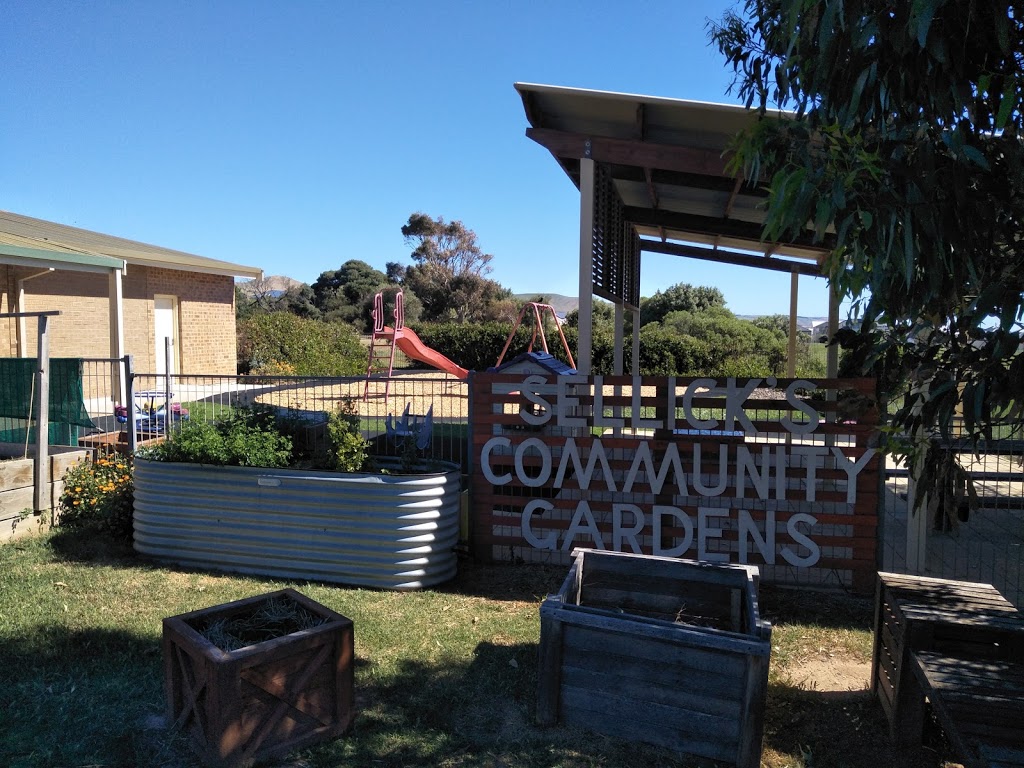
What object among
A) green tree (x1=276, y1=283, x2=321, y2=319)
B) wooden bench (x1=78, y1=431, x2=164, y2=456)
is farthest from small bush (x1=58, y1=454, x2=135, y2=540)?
green tree (x1=276, y1=283, x2=321, y2=319)

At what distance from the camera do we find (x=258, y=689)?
3215mm

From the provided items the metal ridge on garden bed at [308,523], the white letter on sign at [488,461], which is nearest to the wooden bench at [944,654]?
the white letter on sign at [488,461]

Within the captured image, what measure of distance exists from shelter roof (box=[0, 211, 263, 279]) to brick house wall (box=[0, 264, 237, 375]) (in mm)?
399

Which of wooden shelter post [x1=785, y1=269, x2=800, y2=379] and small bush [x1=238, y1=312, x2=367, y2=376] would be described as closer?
wooden shelter post [x1=785, y1=269, x2=800, y2=379]

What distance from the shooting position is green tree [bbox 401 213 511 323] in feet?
133

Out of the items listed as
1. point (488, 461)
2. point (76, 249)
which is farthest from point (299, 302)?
point (488, 461)

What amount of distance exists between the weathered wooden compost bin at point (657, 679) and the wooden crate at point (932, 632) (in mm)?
650

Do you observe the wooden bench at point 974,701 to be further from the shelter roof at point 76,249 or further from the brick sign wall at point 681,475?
the shelter roof at point 76,249

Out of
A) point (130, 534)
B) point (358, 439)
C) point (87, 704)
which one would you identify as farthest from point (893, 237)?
point (130, 534)

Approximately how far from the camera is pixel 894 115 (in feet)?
8.36

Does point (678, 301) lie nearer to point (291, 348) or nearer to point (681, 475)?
point (291, 348)

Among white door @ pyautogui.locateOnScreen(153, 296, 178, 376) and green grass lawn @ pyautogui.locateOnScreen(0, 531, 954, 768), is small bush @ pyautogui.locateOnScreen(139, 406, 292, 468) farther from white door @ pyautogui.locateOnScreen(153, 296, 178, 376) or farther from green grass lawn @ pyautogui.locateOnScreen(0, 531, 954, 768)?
white door @ pyautogui.locateOnScreen(153, 296, 178, 376)

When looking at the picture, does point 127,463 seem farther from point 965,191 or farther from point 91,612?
point 965,191

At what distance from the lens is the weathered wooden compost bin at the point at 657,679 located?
127 inches
